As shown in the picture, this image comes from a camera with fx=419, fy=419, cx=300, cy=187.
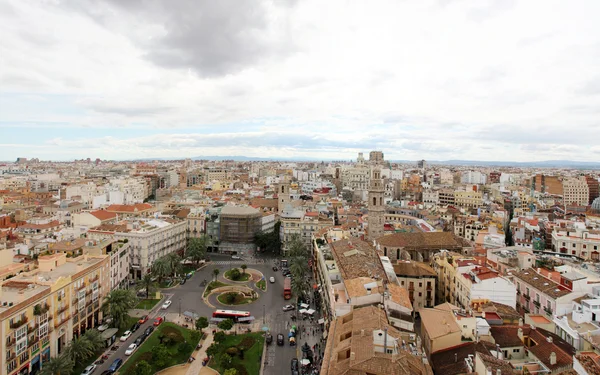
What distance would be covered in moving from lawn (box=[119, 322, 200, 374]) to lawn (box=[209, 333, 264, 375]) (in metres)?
2.82

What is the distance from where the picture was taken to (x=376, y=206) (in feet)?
209

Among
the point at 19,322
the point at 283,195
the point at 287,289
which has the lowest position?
the point at 287,289

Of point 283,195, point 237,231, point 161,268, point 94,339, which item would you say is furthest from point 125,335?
point 283,195

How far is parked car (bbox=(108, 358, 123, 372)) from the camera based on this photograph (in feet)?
117

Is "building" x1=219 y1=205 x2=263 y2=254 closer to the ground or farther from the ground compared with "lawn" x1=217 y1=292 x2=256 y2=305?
farther from the ground

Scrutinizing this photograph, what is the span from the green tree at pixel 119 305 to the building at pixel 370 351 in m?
23.2

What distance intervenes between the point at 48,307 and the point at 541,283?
151 feet

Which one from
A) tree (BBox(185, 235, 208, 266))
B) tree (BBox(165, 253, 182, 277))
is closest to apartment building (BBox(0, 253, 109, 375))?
tree (BBox(165, 253, 182, 277))

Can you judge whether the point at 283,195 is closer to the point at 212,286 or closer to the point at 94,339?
the point at 212,286

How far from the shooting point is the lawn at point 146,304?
1954 inches

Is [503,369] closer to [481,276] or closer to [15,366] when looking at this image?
[481,276]

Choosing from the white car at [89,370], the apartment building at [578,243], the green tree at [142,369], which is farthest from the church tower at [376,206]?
the white car at [89,370]

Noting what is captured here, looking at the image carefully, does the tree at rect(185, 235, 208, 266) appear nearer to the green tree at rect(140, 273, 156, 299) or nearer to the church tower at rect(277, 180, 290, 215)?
the green tree at rect(140, 273, 156, 299)

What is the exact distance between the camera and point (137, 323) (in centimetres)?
4488
